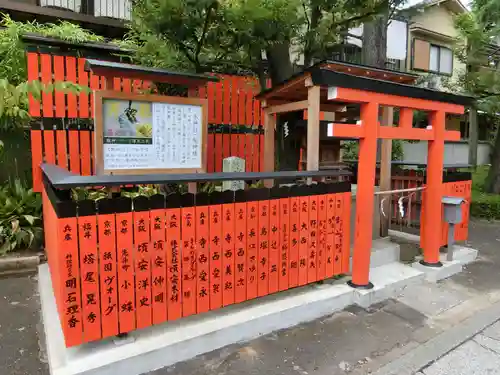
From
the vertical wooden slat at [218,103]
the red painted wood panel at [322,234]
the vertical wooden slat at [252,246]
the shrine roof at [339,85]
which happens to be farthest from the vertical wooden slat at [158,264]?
the vertical wooden slat at [218,103]

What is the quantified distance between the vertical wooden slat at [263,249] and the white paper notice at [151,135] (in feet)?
4.93

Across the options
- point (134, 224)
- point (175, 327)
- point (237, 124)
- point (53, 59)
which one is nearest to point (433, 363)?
point (175, 327)

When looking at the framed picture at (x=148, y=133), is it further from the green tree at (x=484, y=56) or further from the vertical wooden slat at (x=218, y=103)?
the green tree at (x=484, y=56)

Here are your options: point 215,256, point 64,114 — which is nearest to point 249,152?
point 64,114

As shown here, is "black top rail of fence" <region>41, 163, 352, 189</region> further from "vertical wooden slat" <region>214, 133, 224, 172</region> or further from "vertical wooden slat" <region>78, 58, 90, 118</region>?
"vertical wooden slat" <region>214, 133, 224, 172</region>

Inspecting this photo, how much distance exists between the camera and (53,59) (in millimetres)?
5824

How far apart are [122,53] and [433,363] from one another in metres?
6.91

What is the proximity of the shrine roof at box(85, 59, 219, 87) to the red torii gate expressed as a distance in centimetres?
127

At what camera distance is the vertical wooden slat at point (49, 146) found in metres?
5.75

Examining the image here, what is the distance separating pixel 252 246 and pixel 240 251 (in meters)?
0.16

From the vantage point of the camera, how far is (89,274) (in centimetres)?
311

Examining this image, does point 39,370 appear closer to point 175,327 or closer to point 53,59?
point 175,327

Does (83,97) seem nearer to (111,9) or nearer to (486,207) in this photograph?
(111,9)

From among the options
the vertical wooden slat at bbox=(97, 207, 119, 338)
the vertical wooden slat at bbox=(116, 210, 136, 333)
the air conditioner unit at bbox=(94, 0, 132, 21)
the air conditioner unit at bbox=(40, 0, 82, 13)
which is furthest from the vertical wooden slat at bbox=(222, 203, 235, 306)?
the air conditioner unit at bbox=(40, 0, 82, 13)
